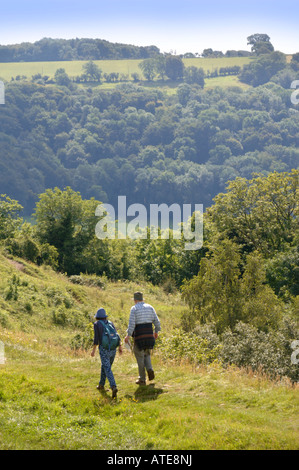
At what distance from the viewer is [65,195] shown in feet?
173

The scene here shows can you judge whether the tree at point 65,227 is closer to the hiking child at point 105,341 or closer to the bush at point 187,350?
the bush at point 187,350

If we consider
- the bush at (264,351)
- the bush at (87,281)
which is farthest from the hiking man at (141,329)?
the bush at (87,281)

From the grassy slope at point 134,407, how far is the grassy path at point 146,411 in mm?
18

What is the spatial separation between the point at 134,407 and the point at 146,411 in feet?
1.17

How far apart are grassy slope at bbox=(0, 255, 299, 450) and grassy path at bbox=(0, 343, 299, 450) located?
0.7 inches

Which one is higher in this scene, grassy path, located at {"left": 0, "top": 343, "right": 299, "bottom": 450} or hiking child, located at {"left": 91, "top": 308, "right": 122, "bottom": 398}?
hiking child, located at {"left": 91, "top": 308, "right": 122, "bottom": 398}

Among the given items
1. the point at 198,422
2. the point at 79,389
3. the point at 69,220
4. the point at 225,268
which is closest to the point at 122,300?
the point at 225,268

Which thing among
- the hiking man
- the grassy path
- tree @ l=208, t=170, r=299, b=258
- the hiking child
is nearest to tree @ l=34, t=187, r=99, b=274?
tree @ l=208, t=170, r=299, b=258

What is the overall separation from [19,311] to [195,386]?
601 inches

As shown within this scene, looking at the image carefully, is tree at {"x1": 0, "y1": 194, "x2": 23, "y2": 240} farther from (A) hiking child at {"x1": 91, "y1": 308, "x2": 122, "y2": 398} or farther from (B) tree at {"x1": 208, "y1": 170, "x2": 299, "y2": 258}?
(A) hiking child at {"x1": 91, "y1": 308, "x2": 122, "y2": 398}

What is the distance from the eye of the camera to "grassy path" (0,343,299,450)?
9.41 m

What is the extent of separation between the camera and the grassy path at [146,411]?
9.41 metres

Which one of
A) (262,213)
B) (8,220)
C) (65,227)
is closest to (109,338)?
(8,220)

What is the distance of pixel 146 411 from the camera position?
10812 millimetres
